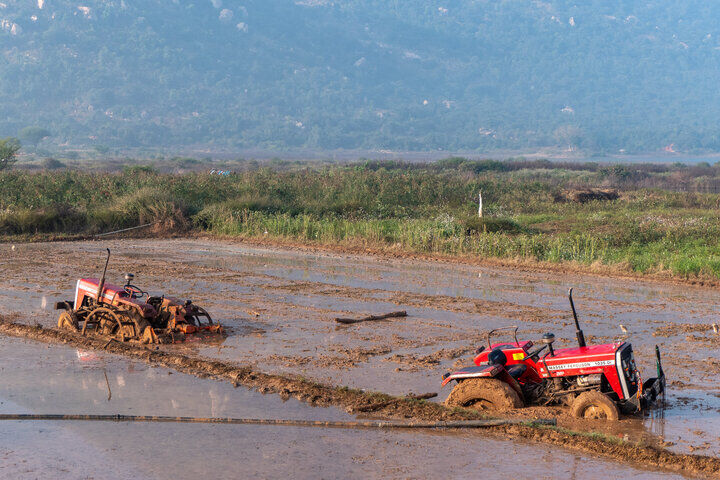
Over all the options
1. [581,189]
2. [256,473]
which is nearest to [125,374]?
[256,473]

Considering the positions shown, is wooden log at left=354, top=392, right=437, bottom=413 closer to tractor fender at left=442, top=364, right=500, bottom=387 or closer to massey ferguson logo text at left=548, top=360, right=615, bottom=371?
tractor fender at left=442, top=364, right=500, bottom=387

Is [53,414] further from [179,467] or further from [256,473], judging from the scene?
[256,473]

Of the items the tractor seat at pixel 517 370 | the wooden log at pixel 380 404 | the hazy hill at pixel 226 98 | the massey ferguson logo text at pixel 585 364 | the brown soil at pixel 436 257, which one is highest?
the hazy hill at pixel 226 98

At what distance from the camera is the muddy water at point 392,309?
1037 cm

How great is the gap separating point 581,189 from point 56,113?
143 meters

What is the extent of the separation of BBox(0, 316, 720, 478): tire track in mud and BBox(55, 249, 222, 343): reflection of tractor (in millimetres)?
215

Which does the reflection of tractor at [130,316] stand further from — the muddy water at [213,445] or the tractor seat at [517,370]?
the tractor seat at [517,370]

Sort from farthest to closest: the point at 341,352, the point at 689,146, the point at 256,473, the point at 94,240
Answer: the point at 689,146, the point at 94,240, the point at 341,352, the point at 256,473

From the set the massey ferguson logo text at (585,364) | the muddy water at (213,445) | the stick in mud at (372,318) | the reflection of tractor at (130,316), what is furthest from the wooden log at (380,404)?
the stick in mud at (372,318)

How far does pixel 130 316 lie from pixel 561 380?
6.06 metres

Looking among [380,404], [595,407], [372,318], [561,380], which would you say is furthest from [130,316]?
[595,407]

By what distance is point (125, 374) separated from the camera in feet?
35.0

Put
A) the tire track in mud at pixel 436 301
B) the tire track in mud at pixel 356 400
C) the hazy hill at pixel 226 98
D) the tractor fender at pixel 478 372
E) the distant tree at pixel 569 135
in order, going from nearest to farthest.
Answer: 1. the tire track in mud at pixel 356 400
2. the tractor fender at pixel 478 372
3. the tire track in mud at pixel 436 301
4. the hazy hill at pixel 226 98
5. the distant tree at pixel 569 135

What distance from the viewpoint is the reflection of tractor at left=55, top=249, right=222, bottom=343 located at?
11.9 m
